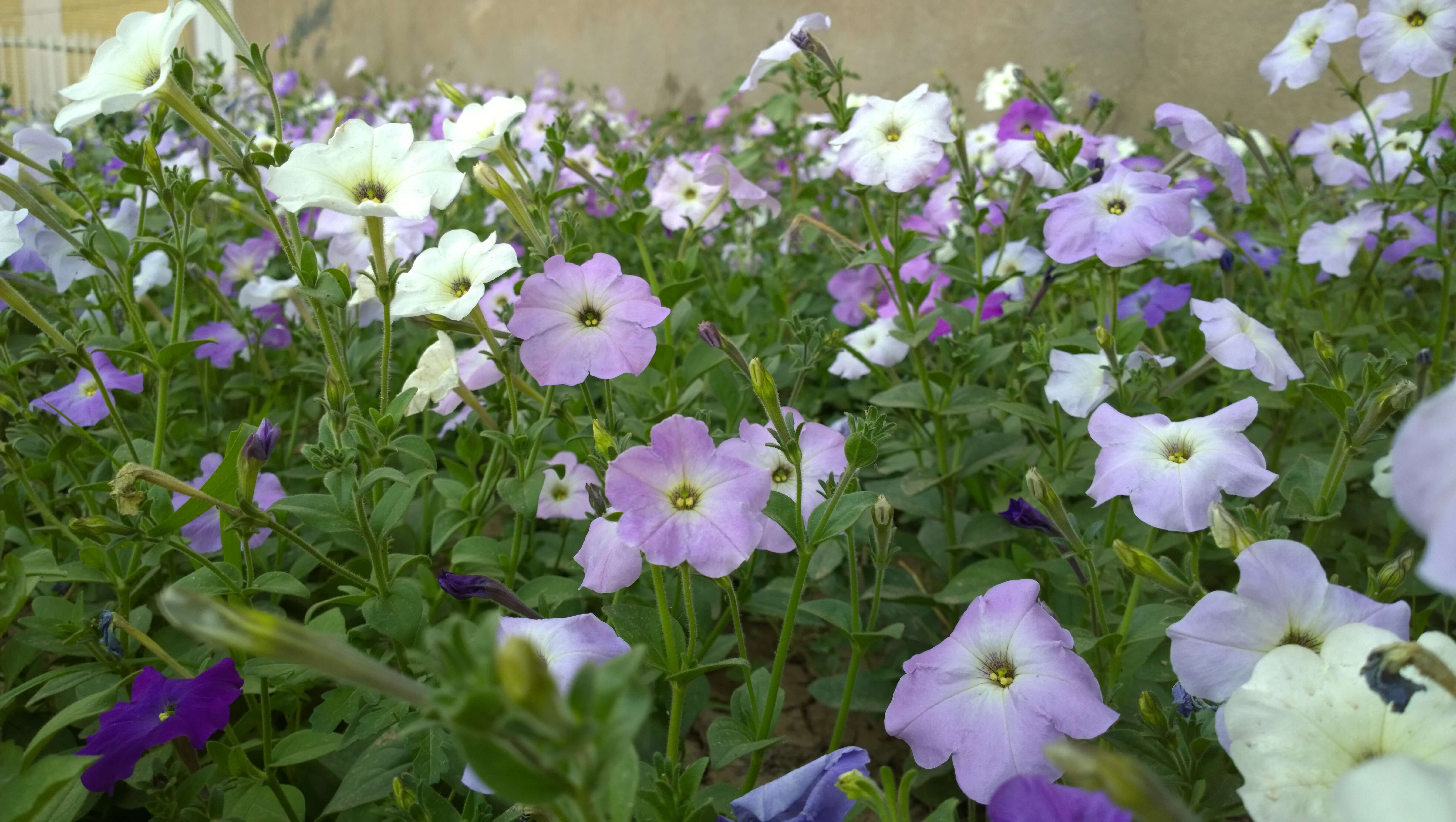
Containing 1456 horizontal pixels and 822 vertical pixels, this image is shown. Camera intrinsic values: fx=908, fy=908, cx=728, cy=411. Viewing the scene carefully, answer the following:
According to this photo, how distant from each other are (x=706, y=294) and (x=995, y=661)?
1.85 m

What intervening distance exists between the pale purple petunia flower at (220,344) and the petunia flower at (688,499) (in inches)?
53.1

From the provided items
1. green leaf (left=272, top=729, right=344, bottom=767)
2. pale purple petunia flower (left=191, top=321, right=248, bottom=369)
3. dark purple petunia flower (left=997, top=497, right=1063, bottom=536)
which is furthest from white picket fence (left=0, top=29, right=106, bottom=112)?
dark purple petunia flower (left=997, top=497, right=1063, bottom=536)

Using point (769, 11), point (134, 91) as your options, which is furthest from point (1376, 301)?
point (769, 11)

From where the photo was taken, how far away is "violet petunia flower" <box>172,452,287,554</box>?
146cm

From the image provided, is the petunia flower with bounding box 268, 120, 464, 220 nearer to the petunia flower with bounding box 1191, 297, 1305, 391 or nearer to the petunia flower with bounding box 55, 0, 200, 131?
the petunia flower with bounding box 55, 0, 200, 131

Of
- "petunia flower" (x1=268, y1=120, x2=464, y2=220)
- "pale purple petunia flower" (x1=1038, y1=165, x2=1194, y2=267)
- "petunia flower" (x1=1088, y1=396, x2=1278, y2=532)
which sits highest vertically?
"petunia flower" (x1=268, y1=120, x2=464, y2=220)

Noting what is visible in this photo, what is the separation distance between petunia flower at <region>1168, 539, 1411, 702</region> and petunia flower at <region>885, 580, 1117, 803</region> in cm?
12

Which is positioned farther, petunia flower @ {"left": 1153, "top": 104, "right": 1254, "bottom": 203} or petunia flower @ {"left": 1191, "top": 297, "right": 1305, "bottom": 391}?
petunia flower @ {"left": 1153, "top": 104, "right": 1254, "bottom": 203}

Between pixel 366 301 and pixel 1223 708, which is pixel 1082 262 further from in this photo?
pixel 366 301

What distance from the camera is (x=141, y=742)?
3.45 feet

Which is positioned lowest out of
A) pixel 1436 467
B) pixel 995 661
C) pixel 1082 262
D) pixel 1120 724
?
pixel 1120 724

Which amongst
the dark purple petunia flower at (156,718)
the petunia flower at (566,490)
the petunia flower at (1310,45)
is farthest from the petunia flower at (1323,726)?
the petunia flower at (1310,45)

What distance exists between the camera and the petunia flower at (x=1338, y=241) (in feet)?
6.47

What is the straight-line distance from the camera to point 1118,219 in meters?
1.46
